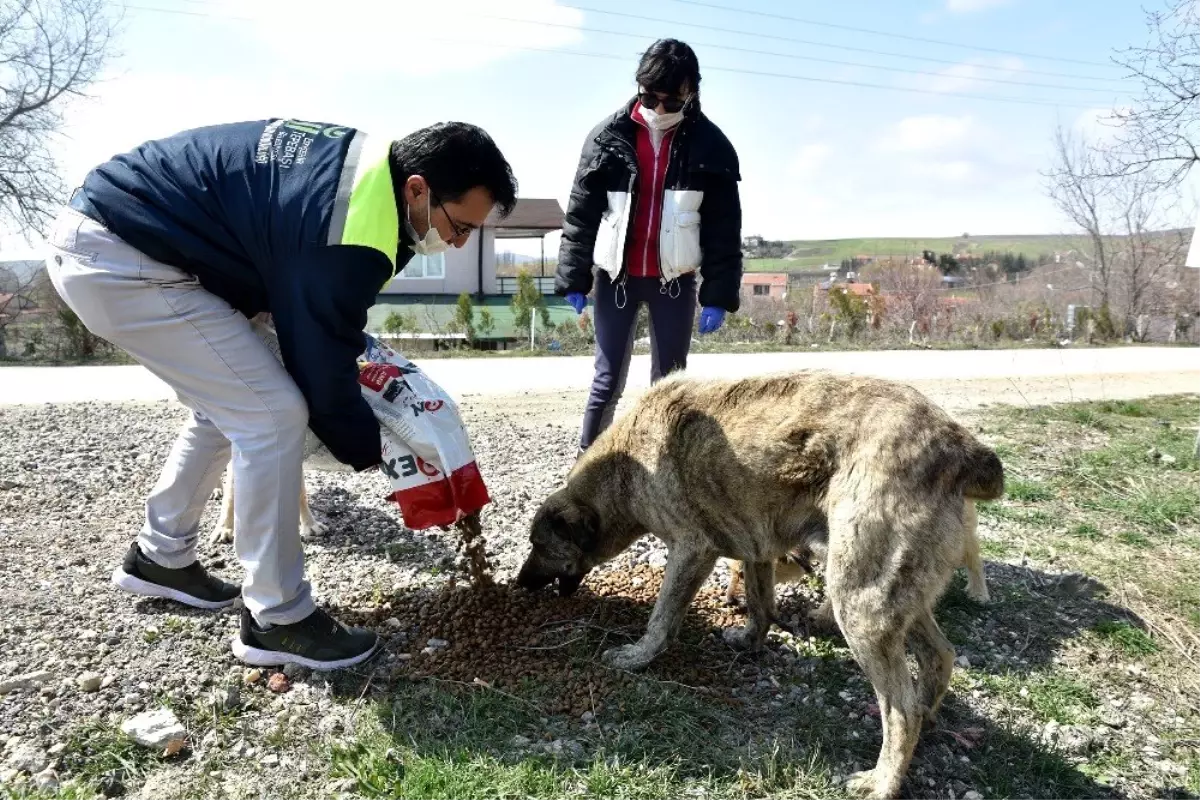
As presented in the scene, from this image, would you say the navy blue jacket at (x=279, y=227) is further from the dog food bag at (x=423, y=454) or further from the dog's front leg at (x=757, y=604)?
the dog's front leg at (x=757, y=604)

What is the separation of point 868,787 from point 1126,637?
6.58 feet

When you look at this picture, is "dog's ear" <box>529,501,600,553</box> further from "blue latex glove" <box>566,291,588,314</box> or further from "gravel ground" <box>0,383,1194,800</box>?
"blue latex glove" <box>566,291,588,314</box>

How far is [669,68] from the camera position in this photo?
4707 millimetres

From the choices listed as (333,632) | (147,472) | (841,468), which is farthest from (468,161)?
(147,472)

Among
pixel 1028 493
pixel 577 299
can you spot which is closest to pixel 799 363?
pixel 1028 493

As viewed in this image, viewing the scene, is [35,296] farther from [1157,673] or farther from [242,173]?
[1157,673]

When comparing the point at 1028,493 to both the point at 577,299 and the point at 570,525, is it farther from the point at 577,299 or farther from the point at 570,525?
the point at 570,525

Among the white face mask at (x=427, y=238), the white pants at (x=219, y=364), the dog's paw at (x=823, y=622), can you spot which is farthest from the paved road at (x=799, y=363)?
the white pants at (x=219, y=364)

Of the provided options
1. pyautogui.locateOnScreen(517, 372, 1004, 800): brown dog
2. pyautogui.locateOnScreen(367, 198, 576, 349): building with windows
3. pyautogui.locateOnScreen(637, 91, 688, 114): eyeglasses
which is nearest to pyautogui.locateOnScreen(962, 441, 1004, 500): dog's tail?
pyautogui.locateOnScreen(517, 372, 1004, 800): brown dog

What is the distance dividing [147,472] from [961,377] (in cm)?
1137

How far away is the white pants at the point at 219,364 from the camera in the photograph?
3.34 meters

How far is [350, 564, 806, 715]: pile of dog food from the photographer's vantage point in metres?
3.69

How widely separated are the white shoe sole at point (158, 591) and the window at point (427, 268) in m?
23.0

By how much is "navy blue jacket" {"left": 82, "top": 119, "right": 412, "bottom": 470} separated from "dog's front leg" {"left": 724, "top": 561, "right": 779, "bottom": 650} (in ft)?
6.19
